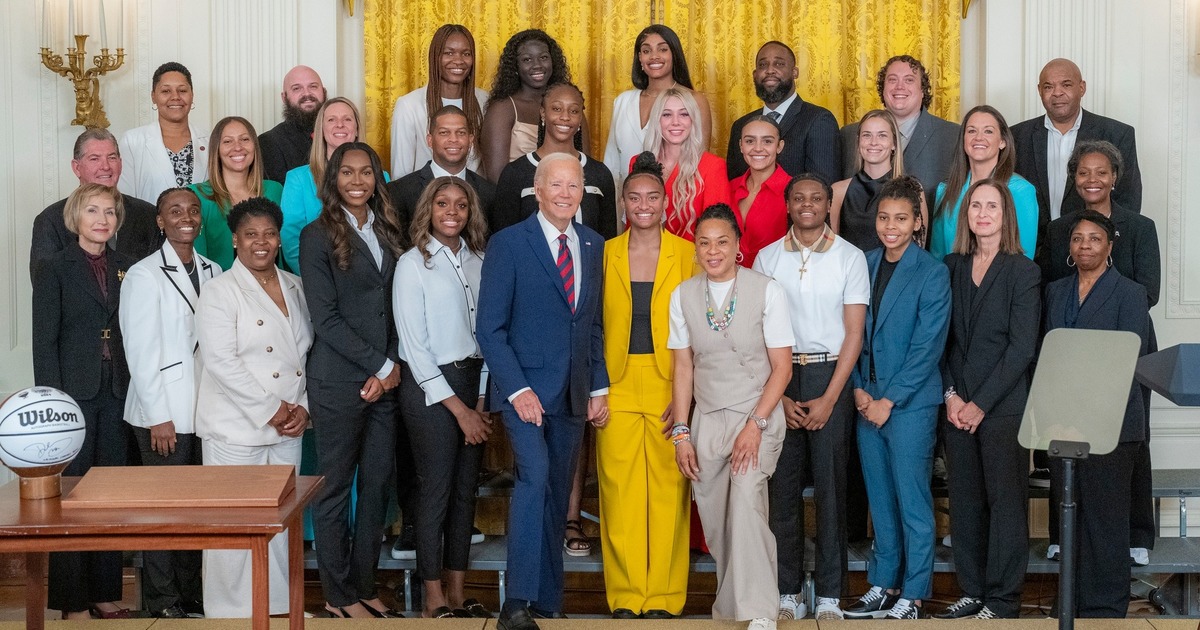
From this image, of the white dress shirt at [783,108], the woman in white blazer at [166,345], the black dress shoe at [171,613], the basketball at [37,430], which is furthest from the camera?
the white dress shirt at [783,108]

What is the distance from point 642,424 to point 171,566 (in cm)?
190

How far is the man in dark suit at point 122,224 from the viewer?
4957 millimetres

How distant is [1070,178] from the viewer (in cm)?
511

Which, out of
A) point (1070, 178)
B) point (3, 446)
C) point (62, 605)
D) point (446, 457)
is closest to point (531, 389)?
point (446, 457)

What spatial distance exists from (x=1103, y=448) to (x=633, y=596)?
6.63 feet

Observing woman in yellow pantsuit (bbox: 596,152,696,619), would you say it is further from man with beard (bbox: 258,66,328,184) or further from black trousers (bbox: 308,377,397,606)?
man with beard (bbox: 258,66,328,184)

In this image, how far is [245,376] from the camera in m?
4.47

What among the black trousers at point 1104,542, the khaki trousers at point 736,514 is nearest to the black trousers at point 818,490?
the khaki trousers at point 736,514

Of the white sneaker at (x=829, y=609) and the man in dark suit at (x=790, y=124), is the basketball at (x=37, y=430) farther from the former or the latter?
the man in dark suit at (x=790, y=124)

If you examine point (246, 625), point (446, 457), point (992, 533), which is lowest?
point (246, 625)

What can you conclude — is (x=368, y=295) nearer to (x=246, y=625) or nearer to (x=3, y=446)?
(x=246, y=625)

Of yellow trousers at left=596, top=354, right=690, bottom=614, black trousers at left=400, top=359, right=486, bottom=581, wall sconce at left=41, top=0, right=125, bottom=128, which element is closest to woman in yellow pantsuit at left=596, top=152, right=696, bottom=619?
yellow trousers at left=596, top=354, right=690, bottom=614

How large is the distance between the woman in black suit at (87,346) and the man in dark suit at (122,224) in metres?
0.25
